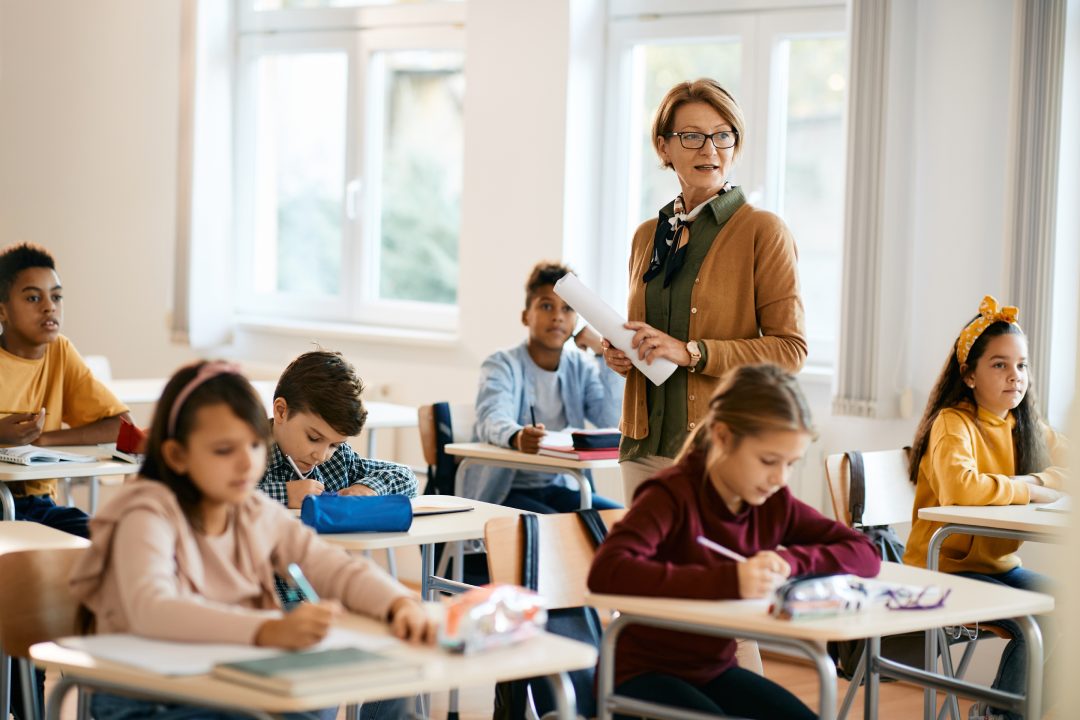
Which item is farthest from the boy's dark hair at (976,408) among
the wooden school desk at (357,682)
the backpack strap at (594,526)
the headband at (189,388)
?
the headband at (189,388)

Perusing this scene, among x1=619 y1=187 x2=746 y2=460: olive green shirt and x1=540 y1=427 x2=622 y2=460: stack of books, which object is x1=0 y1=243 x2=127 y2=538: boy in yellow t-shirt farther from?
x1=619 y1=187 x2=746 y2=460: olive green shirt

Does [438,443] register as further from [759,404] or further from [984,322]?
[759,404]

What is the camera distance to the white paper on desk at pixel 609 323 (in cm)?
296

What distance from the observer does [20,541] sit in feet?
8.21

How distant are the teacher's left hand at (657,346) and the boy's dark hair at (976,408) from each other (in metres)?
0.91

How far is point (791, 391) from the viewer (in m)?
2.29

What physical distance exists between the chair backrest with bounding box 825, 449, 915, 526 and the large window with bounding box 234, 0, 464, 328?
2563mm

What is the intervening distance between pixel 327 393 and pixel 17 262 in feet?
4.81

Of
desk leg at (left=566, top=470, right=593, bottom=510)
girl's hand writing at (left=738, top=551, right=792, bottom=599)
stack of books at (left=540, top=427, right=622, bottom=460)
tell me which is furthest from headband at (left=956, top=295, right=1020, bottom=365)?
girl's hand writing at (left=738, top=551, right=792, bottom=599)

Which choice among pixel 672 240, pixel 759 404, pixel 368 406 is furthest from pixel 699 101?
pixel 368 406

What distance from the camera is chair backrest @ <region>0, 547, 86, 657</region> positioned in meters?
2.13

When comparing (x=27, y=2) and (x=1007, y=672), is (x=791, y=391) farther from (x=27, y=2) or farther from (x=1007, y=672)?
(x=27, y=2)

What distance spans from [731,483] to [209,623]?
93 centimetres

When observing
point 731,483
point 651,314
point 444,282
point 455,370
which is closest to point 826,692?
point 731,483
